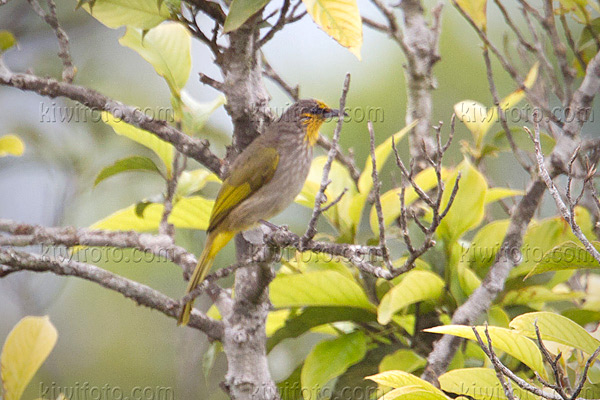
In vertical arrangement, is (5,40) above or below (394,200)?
above

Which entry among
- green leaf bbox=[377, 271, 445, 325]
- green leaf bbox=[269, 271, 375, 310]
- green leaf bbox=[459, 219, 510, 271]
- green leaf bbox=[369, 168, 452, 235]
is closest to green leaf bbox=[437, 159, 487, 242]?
green leaf bbox=[459, 219, 510, 271]

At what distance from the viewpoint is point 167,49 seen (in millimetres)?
2684

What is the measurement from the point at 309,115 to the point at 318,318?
4.30 feet

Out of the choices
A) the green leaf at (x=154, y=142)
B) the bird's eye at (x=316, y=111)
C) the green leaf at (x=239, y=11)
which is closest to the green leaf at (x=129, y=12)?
the green leaf at (x=239, y=11)

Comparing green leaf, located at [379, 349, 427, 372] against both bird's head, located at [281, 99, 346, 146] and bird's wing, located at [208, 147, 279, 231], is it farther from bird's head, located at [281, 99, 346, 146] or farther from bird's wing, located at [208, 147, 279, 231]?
bird's head, located at [281, 99, 346, 146]

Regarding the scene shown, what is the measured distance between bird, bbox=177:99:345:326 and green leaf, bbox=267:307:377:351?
43cm

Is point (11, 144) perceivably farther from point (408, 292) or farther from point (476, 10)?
point (476, 10)

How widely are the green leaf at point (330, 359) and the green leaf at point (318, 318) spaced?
71mm

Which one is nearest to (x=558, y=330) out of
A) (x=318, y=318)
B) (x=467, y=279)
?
(x=467, y=279)

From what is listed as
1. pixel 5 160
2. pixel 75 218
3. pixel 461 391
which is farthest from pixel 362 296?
pixel 5 160

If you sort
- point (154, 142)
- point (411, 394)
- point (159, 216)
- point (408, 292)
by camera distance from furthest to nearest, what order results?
point (159, 216) → point (154, 142) → point (408, 292) → point (411, 394)

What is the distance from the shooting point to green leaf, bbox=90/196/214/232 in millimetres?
2836

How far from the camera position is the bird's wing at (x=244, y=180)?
281 cm

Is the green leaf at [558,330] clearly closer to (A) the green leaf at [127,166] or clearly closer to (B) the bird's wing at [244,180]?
(B) the bird's wing at [244,180]
